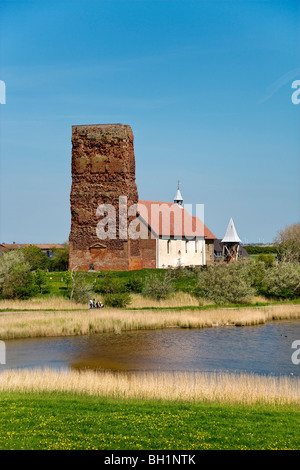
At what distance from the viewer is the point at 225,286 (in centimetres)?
3438

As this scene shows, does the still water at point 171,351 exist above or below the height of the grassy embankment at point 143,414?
below

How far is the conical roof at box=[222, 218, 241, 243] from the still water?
1320 inches

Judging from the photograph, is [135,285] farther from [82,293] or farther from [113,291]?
[82,293]

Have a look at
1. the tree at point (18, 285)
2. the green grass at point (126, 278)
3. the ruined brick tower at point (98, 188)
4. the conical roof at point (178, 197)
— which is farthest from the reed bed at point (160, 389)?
the conical roof at point (178, 197)

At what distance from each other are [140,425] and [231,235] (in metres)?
51.5

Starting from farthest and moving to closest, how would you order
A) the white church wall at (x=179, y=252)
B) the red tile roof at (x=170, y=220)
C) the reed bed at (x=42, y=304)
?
the red tile roof at (x=170, y=220)
the white church wall at (x=179, y=252)
the reed bed at (x=42, y=304)

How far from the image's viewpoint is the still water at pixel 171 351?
59.8 feet

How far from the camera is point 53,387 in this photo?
1305 centimetres

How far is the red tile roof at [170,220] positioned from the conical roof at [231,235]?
2.74m

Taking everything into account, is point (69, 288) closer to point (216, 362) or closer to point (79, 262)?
point (79, 262)

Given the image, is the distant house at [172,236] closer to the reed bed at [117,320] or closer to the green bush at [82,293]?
the green bush at [82,293]

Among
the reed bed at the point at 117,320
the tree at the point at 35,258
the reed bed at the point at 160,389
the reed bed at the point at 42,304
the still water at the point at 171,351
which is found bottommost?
the still water at the point at 171,351

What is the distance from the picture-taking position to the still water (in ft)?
59.8

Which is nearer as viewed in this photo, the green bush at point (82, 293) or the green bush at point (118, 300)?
the green bush at point (118, 300)
